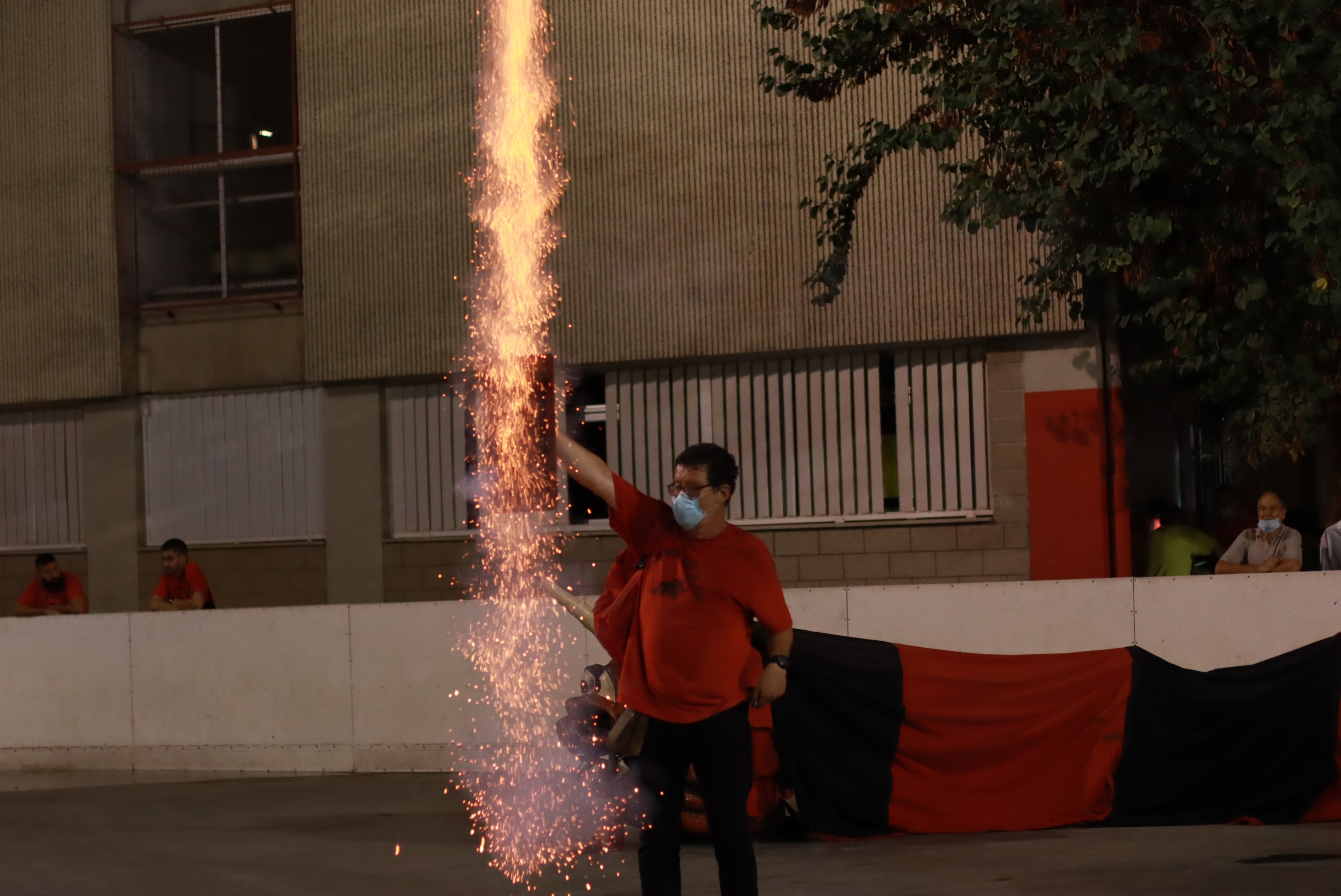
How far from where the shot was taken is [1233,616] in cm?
1056

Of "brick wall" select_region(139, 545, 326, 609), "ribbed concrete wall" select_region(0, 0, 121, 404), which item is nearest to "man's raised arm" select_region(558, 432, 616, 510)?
"brick wall" select_region(139, 545, 326, 609)

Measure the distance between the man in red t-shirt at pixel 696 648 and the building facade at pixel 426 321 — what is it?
1047 centimetres

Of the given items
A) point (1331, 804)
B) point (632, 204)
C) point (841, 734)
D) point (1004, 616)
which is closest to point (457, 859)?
point (841, 734)

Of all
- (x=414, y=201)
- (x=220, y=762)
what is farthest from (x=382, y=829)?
(x=414, y=201)

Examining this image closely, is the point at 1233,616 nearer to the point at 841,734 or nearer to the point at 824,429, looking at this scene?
the point at 841,734

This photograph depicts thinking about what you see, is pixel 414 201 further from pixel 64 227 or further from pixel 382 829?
pixel 382 829

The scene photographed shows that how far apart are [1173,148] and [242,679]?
7912 millimetres

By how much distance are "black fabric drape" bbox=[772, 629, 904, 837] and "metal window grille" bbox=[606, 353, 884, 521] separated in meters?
7.37

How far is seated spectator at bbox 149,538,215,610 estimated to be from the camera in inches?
524

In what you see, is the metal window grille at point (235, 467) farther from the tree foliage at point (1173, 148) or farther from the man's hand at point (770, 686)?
the man's hand at point (770, 686)

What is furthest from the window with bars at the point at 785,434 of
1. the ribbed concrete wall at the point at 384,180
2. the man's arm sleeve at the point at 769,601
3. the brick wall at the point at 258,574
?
the man's arm sleeve at the point at 769,601

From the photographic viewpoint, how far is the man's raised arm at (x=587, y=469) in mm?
5348

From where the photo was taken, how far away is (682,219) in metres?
16.4

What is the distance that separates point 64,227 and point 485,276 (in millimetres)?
5124
